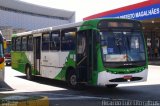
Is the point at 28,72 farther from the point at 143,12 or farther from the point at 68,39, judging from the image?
the point at 143,12

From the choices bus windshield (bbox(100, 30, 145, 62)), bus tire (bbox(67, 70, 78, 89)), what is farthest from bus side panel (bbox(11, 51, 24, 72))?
bus windshield (bbox(100, 30, 145, 62))

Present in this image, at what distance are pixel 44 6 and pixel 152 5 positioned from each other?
9842 centimetres

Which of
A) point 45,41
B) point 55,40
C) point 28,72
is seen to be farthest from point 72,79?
point 28,72

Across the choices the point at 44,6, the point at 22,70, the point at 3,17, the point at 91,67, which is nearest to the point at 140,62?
the point at 91,67

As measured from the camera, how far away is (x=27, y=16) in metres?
122

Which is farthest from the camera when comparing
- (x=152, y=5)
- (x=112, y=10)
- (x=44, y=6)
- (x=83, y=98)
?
(x=44, y=6)

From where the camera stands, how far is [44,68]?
18.3 meters

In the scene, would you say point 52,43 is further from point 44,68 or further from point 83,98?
point 83,98

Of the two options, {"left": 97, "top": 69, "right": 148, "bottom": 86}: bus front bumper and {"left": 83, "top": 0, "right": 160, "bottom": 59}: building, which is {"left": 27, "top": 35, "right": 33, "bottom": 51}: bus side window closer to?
{"left": 97, "top": 69, "right": 148, "bottom": 86}: bus front bumper

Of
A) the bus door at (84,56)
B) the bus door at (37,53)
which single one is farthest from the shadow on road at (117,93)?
the bus door at (37,53)

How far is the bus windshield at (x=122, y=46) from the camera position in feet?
44.9

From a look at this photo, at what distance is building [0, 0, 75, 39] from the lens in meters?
108

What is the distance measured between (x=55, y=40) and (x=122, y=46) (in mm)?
4141

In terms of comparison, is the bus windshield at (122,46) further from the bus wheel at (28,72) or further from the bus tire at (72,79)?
the bus wheel at (28,72)
